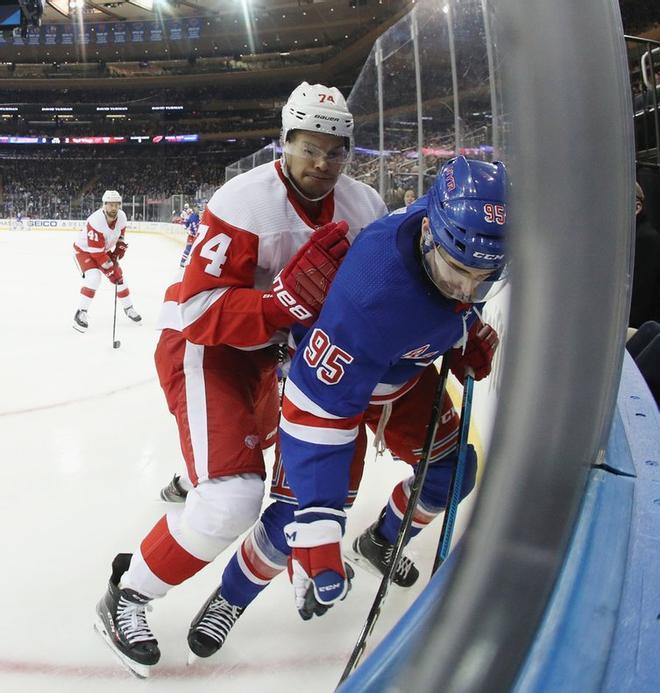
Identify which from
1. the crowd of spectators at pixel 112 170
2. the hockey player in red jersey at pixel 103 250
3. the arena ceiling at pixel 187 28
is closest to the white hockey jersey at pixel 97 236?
the hockey player in red jersey at pixel 103 250

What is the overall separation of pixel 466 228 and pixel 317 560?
0.60 meters

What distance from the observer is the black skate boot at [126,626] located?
54.7 inches

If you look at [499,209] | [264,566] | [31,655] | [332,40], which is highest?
[332,40]

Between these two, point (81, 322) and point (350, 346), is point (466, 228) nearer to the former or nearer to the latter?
point (350, 346)

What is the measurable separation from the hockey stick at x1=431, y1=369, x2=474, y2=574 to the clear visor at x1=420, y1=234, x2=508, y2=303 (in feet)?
1.03

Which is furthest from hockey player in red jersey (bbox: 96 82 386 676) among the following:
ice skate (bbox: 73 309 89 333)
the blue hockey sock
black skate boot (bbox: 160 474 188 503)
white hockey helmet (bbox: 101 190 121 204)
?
white hockey helmet (bbox: 101 190 121 204)

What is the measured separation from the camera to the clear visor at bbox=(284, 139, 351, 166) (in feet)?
4.74

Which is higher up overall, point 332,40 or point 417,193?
point 332,40

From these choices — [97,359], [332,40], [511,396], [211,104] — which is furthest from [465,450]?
[211,104]

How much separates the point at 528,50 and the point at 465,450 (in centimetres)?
108

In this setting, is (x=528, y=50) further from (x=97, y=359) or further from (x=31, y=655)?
(x=97, y=359)

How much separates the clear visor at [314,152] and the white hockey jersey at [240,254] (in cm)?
7

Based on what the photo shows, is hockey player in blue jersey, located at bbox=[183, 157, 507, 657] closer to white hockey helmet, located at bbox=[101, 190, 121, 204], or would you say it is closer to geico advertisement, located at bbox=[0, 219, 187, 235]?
white hockey helmet, located at bbox=[101, 190, 121, 204]

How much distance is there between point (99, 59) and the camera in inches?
1000
